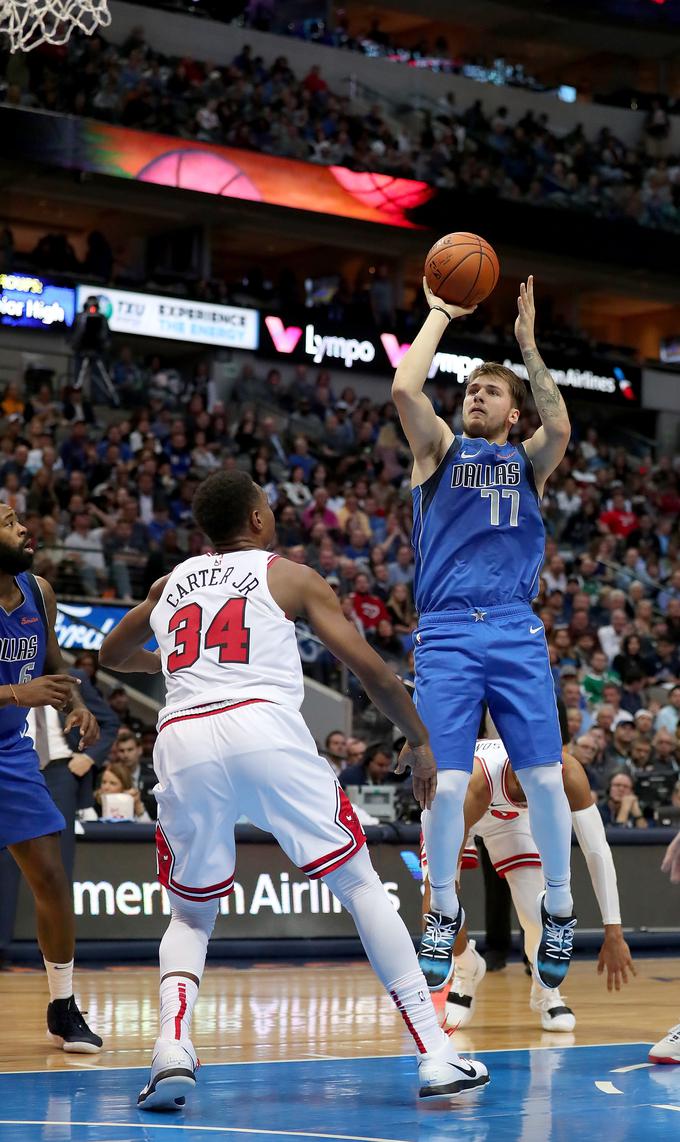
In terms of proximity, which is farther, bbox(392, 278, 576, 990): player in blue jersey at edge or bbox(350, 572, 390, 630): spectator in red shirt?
bbox(350, 572, 390, 630): spectator in red shirt

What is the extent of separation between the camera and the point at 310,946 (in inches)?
410

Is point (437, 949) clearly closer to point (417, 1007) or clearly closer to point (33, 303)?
point (417, 1007)

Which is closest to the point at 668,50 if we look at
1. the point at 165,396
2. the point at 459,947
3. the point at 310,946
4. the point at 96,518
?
the point at 165,396

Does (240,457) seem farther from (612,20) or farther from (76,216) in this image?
(612,20)

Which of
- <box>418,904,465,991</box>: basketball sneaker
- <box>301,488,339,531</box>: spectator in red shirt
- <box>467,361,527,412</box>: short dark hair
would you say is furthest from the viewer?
<box>301,488,339,531</box>: spectator in red shirt

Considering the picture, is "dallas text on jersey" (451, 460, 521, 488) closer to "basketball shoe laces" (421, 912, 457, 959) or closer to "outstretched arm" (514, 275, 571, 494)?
"outstretched arm" (514, 275, 571, 494)

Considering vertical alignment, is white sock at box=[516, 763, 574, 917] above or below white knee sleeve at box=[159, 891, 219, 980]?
above

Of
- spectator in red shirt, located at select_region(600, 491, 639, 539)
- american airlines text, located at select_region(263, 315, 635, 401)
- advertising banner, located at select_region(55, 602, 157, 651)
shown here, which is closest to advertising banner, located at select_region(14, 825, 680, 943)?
advertising banner, located at select_region(55, 602, 157, 651)

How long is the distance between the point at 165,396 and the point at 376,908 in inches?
712

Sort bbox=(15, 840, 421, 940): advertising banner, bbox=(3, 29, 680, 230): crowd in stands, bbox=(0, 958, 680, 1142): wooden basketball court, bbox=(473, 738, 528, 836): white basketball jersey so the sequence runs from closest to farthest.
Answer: bbox=(0, 958, 680, 1142): wooden basketball court, bbox=(473, 738, 528, 836): white basketball jersey, bbox=(15, 840, 421, 940): advertising banner, bbox=(3, 29, 680, 230): crowd in stands

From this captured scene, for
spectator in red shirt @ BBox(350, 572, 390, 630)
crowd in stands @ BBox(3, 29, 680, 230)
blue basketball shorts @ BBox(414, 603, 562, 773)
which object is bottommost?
blue basketball shorts @ BBox(414, 603, 562, 773)

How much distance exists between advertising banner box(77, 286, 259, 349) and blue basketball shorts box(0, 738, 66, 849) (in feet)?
58.4

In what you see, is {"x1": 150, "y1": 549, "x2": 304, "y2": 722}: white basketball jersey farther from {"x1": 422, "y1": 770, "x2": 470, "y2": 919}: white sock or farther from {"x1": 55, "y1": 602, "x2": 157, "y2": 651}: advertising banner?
{"x1": 55, "y1": 602, "x2": 157, "y2": 651}: advertising banner

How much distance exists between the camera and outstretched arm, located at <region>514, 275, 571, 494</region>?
6.25 metres
